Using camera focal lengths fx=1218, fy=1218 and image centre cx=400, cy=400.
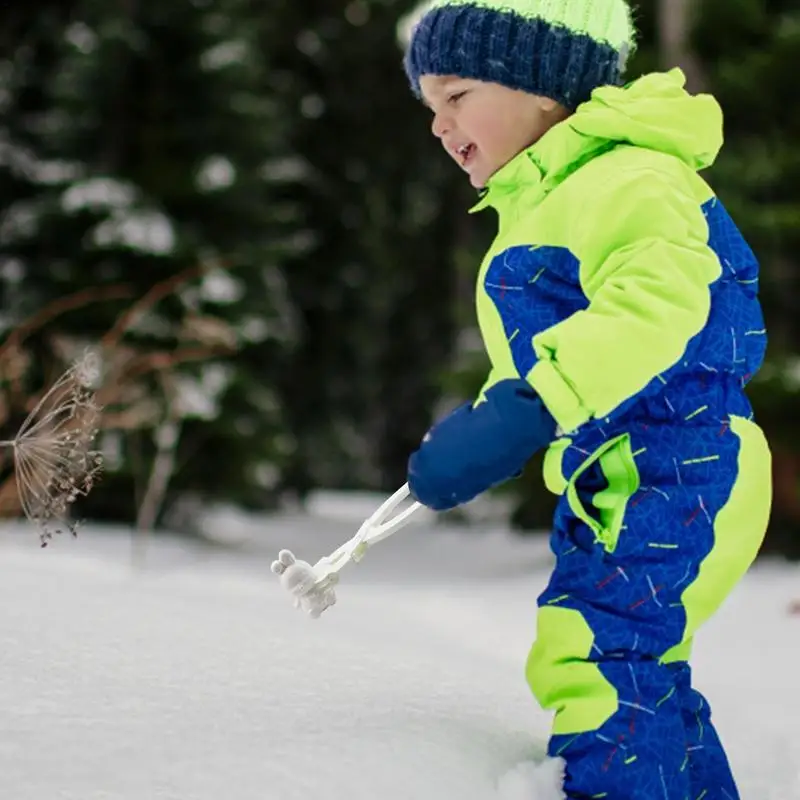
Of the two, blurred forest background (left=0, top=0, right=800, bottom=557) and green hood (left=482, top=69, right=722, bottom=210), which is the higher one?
blurred forest background (left=0, top=0, right=800, bottom=557)

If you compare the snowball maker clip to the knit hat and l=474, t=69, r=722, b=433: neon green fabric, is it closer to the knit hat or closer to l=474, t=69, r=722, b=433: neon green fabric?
l=474, t=69, r=722, b=433: neon green fabric

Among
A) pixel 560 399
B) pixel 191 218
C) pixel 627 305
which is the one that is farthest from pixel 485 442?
pixel 191 218

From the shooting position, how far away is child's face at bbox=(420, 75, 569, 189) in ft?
5.91

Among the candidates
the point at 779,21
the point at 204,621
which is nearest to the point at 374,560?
the point at 779,21

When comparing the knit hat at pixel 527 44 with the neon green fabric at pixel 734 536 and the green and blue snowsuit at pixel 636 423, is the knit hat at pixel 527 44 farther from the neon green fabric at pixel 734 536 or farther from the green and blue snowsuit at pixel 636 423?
the neon green fabric at pixel 734 536

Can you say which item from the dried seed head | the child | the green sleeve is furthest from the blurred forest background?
the green sleeve

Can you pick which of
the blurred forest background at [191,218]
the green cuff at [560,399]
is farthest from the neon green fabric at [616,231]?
the blurred forest background at [191,218]

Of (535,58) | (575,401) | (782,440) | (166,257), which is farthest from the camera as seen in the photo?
(166,257)

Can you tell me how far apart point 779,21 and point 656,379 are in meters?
6.44

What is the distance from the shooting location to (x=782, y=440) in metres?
6.02

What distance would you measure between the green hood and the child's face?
0.04m

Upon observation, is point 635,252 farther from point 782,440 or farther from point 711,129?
point 782,440

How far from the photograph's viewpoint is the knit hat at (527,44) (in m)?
1.79

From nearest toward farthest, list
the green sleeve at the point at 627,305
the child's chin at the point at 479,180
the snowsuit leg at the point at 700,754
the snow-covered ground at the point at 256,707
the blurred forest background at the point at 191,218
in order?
the snow-covered ground at the point at 256,707 < the green sleeve at the point at 627,305 < the snowsuit leg at the point at 700,754 < the child's chin at the point at 479,180 < the blurred forest background at the point at 191,218
